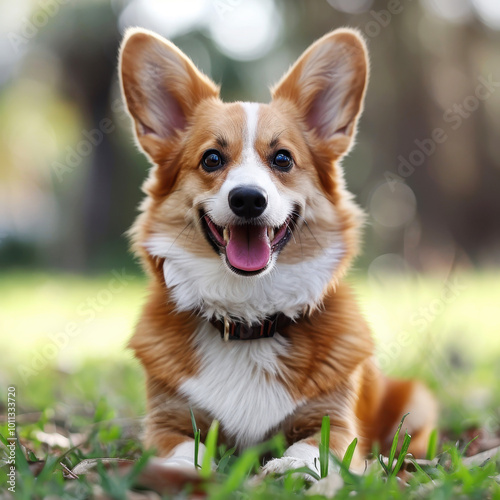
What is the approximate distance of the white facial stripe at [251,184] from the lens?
7.83 feet

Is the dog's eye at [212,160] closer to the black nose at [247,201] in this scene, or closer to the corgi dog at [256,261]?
the corgi dog at [256,261]

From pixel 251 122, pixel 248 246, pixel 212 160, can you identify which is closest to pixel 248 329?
pixel 248 246

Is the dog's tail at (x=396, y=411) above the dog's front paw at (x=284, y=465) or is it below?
below

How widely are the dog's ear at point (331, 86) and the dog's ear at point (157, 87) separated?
426mm

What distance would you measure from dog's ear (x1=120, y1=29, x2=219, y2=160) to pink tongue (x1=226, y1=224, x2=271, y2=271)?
0.71 metres

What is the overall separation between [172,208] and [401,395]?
4.92ft

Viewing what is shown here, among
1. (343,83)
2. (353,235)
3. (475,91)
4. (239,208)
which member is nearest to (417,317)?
(353,235)

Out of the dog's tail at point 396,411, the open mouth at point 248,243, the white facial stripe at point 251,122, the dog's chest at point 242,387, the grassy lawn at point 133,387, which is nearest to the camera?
the grassy lawn at point 133,387

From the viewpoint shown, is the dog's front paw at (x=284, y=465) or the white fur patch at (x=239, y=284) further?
the white fur patch at (x=239, y=284)

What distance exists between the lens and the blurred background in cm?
445
